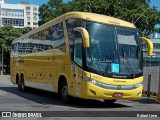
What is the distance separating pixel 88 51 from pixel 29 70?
7917 mm

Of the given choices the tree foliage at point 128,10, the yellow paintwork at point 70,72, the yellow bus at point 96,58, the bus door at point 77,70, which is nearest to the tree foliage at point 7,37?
the tree foliage at point 128,10

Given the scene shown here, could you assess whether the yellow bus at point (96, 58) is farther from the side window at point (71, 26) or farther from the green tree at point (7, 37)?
the green tree at point (7, 37)

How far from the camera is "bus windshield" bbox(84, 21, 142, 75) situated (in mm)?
13234

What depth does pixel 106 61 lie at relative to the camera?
13320mm

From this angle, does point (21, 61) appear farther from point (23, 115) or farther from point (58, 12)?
point (58, 12)

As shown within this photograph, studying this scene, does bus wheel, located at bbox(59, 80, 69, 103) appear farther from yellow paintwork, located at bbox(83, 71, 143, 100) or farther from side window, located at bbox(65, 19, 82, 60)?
yellow paintwork, located at bbox(83, 71, 143, 100)

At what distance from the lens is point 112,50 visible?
13531 mm

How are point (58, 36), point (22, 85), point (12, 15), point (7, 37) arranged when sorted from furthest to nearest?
1. point (12, 15)
2. point (7, 37)
3. point (22, 85)
4. point (58, 36)

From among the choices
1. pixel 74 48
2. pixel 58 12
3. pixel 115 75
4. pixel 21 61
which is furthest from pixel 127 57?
pixel 58 12

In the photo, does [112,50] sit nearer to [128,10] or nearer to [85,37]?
[85,37]

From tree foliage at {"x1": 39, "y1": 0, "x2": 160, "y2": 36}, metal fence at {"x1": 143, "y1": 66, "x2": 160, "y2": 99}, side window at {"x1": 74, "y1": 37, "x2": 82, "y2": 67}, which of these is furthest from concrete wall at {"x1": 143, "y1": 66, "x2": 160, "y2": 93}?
tree foliage at {"x1": 39, "y1": 0, "x2": 160, "y2": 36}

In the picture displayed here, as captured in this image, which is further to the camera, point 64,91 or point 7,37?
point 7,37

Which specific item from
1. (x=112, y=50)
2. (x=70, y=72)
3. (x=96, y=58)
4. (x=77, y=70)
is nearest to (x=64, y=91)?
(x=70, y=72)

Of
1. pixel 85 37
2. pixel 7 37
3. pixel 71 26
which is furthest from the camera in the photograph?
pixel 7 37
